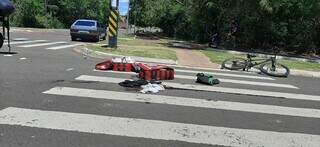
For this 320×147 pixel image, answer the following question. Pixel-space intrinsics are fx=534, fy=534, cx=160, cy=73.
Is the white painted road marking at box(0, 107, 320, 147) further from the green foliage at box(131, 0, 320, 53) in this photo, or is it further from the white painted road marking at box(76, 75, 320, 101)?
the green foliage at box(131, 0, 320, 53)

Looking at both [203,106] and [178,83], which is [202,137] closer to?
[203,106]

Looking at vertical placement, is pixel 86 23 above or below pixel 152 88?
above

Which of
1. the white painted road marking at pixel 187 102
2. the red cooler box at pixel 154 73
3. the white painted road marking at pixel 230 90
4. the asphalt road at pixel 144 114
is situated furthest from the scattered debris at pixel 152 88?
the red cooler box at pixel 154 73

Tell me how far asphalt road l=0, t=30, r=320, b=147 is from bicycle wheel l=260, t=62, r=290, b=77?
143 inches

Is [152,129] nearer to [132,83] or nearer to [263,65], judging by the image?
[132,83]

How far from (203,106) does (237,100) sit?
3.65 ft

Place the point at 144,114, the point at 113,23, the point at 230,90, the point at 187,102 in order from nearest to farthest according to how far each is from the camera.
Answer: the point at 144,114
the point at 187,102
the point at 230,90
the point at 113,23

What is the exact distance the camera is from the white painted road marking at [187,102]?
888 cm

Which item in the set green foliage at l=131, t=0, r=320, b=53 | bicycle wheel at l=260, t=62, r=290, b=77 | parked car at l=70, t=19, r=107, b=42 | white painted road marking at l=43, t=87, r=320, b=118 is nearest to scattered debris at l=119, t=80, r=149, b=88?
white painted road marking at l=43, t=87, r=320, b=118

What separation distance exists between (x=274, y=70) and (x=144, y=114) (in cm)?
877

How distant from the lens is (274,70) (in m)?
15.9

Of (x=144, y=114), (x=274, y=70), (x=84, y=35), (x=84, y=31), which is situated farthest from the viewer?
Result: (x=84, y=35)

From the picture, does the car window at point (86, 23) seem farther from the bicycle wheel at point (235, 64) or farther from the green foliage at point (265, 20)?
the bicycle wheel at point (235, 64)

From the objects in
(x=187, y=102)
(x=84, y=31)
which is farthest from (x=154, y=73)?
(x=84, y=31)
